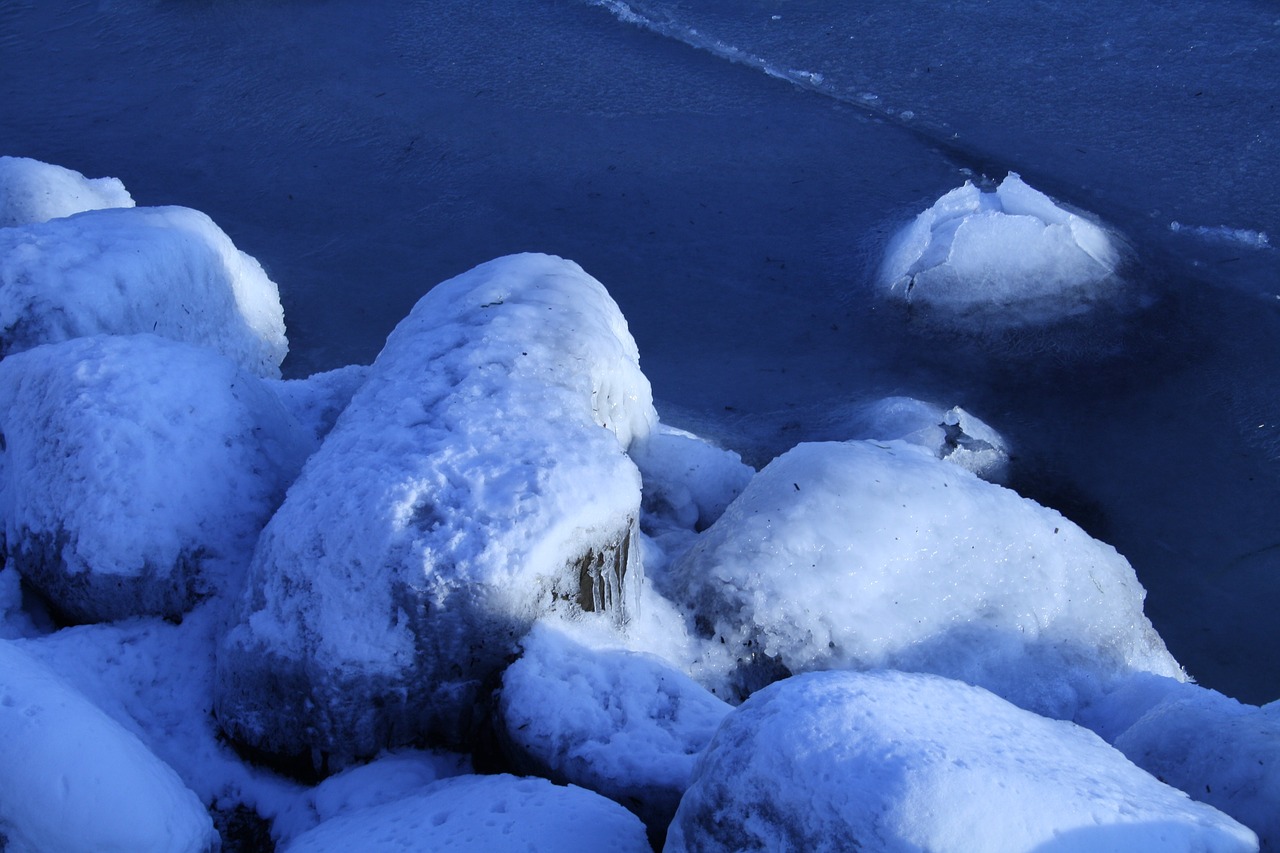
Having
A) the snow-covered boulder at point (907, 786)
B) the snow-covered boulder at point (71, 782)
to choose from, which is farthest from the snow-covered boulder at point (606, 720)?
the snow-covered boulder at point (71, 782)

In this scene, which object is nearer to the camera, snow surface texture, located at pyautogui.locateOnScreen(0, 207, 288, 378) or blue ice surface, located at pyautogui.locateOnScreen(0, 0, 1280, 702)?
snow surface texture, located at pyautogui.locateOnScreen(0, 207, 288, 378)

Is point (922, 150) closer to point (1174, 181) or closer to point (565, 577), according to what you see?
point (1174, 181)

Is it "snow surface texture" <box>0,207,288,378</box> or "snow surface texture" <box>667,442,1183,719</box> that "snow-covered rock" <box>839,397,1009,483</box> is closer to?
"snow surface texture" <box>667,442,1183,719</box>

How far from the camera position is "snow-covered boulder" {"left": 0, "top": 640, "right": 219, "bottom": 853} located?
1.72 meters

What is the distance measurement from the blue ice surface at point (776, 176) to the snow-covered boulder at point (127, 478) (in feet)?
3.87

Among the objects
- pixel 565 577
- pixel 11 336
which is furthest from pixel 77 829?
pixel 11 336

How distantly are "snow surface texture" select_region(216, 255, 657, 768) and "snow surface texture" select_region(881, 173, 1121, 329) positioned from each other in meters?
1.85

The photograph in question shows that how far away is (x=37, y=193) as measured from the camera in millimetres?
3834

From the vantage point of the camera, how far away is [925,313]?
384 cm

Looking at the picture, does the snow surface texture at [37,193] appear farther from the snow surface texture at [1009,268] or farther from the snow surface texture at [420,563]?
the snow surface texture at [1009,268]

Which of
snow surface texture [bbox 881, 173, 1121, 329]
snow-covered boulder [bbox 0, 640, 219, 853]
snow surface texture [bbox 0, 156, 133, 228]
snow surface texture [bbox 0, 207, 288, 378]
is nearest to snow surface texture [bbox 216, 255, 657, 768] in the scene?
snow-covered boulder [bbox 0, 640, 219, 853]

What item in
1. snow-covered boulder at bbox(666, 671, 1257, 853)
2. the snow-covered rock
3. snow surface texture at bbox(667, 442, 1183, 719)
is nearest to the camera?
snow-covered boulder at bbox(666, 671, 1257, 853)

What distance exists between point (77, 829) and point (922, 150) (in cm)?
379

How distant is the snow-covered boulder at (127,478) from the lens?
241cm
